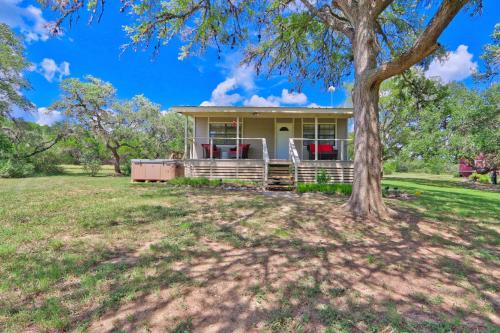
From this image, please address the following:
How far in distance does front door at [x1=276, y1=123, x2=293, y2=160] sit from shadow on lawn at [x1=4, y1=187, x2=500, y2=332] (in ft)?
30.5

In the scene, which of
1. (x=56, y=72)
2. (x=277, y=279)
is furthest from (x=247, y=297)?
(x=56, y=72)

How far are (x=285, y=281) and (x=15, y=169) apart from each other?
2062cm

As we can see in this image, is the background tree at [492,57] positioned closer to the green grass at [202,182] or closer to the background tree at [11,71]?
the green grass at [202,182]

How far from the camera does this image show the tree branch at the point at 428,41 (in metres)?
4.22

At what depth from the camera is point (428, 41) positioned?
4539 millimetres

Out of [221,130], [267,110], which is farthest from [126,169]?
[267,110]

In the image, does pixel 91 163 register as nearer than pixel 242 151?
No

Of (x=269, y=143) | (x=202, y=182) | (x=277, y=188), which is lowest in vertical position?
(x=277, y=188)

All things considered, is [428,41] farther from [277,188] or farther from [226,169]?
[226,169]

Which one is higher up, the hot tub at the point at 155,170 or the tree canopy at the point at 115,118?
the tree canopy at the point at 115,118

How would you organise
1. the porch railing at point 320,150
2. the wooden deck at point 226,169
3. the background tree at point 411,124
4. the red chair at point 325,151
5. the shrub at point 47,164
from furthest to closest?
the shrub at point 47,164
the background tree at point 411,124
the red chair at point 325,151
the porch railing at point 320,150
the wooden deck at point 226,169

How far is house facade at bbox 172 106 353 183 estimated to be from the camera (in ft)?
37.6

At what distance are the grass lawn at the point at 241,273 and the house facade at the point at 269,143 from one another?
5781mm

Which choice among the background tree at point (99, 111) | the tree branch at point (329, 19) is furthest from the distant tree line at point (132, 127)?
the tree branch at point (329, 19)
